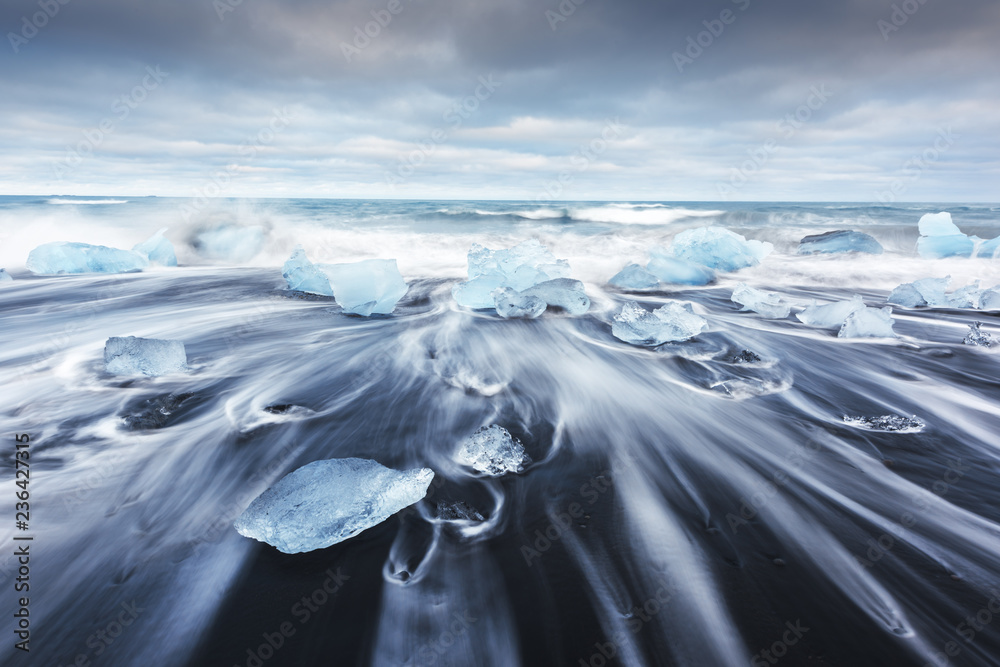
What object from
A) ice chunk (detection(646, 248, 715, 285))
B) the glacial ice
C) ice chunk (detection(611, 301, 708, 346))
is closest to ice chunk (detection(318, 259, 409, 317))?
the glacial ice

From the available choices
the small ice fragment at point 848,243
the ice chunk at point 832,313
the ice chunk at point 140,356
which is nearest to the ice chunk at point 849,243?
the small ice fragment at point 848,243

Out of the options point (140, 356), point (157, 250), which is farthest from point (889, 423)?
point (157, 250)

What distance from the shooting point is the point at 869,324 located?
220 inches

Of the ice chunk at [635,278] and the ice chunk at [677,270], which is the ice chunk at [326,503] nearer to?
the ice chunk at [635,278]

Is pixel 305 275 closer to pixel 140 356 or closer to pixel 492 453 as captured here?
pixel 140 356

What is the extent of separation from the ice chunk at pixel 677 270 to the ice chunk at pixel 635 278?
22.1 inches

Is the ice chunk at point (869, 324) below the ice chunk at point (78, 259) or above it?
above

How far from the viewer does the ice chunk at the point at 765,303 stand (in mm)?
6805

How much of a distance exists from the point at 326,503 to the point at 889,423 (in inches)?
157

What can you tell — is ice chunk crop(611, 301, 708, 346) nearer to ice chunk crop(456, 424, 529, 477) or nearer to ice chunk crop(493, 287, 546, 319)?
ice chunk crop(493, 287, 546, 319)

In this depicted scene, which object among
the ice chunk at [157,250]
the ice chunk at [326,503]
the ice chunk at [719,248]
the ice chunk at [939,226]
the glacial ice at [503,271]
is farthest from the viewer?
the ice chunk at [939,226]

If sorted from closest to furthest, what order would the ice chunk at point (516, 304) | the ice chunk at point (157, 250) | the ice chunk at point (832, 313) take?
the ice chunk at point (832, 313) < the ice chunk at point (516, 304) < the ice chunk at point (157, 250)

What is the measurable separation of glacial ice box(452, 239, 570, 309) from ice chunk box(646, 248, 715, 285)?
2505 mm

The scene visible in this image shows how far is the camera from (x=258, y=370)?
4504mm
